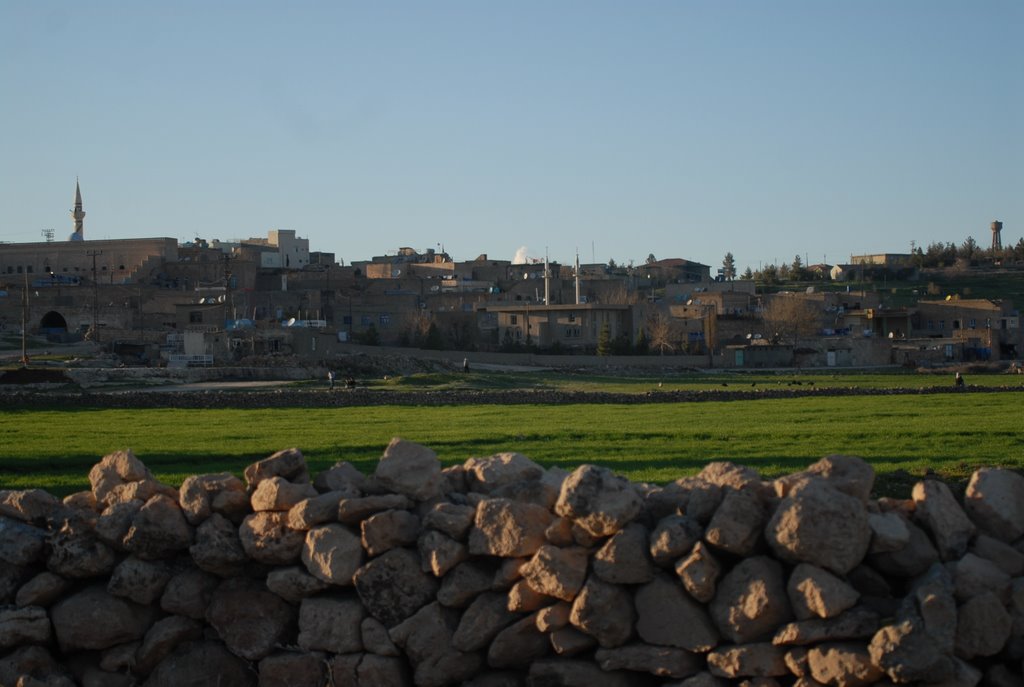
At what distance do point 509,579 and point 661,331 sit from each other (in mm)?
74243

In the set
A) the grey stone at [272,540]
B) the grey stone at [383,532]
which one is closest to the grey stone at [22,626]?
the grey stone at [272,540]

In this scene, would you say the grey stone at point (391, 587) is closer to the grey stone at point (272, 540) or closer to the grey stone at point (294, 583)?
the grey stone at point (294, 583)

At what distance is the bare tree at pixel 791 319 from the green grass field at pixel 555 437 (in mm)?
55195

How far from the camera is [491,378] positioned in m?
53.2

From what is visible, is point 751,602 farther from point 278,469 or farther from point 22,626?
point 22,626

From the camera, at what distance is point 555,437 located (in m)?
20.1

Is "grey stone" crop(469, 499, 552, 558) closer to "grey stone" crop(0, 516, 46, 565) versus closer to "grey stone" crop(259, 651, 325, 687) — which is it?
"grey stone" crop(259, 651, 325, 687)

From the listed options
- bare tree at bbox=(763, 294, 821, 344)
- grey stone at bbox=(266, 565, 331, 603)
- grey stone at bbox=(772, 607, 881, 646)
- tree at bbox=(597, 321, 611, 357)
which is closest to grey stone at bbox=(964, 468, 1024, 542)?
grey stone at bbox=(772, 607, 881, 646)

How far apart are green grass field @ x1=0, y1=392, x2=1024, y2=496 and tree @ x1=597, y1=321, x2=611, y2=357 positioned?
4615 cm

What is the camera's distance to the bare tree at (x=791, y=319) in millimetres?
86500

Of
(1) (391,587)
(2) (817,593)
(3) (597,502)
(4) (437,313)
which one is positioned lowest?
(1) (391,587)

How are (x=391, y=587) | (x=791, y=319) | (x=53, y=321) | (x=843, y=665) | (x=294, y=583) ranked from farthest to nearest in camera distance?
(x=53, y=321)
(x=791, y=319)
(x=294, y=583)
(x=391, y=587)
(x=843, y=665)

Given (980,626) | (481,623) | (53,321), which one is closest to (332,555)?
(481,623)

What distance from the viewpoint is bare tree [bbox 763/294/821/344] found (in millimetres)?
86500
